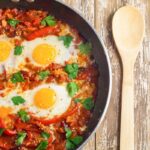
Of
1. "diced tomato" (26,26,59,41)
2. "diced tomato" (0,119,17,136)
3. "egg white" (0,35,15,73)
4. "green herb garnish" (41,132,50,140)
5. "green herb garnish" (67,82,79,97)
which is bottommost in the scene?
"green herb garnish" (41,132,50,140)

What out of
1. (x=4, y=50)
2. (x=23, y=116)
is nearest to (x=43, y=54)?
(x=4, y=50)

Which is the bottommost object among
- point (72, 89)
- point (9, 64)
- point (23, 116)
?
point (23, 116)

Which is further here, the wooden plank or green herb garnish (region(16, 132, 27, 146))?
the wooden plank

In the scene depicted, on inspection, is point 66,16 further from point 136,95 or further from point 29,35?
point 136,95

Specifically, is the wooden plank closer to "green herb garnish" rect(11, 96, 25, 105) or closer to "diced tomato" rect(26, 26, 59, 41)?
"diced tomato" rect(26, 26, 59, 41)

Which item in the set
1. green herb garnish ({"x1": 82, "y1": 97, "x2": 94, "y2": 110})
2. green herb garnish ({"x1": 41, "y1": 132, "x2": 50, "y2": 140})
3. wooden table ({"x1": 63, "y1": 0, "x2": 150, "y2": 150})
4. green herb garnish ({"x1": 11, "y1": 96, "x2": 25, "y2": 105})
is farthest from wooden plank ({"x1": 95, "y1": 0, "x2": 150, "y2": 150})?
green herb garnish ({"x1": 11, "y1": 96, "x2": 25, "y2": 105})

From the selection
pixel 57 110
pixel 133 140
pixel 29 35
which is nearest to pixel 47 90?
pixel 57 110

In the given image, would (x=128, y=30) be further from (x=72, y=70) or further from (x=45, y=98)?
(x=45, y=98)
